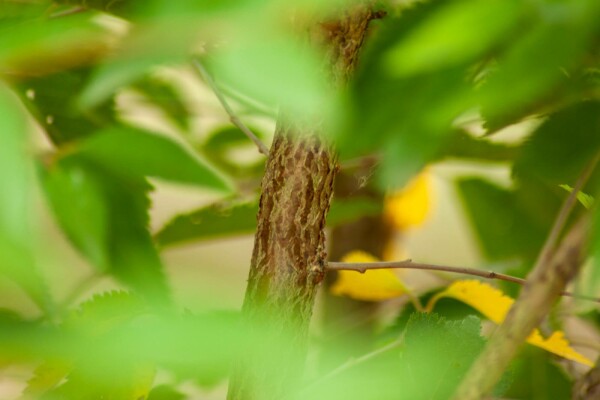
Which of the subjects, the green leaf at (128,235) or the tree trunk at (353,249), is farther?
the tree trunk at (353,249)

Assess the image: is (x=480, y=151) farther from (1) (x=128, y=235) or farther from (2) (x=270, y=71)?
(2) (x=270, y=71)

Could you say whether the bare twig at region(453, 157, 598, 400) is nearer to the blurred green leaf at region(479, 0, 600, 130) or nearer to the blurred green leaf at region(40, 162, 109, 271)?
the blurred green leaf at region(479, 0, 600, 130)

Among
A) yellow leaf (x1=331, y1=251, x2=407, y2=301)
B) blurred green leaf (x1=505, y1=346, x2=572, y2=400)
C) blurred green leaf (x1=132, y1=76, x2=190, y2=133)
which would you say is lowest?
blurred green leaf (x1=505, y1=346, x2=572, y2=400)

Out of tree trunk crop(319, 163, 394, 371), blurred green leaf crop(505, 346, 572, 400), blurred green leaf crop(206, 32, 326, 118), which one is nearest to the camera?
blurred green leaf crop(206, 32, 326, 118)

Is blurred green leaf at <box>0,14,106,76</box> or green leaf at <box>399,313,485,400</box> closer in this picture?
blurred green leaf at <box>0,14,106,76</box>

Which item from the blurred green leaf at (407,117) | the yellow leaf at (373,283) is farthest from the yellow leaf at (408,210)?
the blurred green leaf at (407,117)

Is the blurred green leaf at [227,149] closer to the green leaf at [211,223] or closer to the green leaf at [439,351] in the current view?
the green leaf at [211,223]

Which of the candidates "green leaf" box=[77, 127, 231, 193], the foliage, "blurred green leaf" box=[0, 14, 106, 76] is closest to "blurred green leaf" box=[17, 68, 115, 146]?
the foliage
